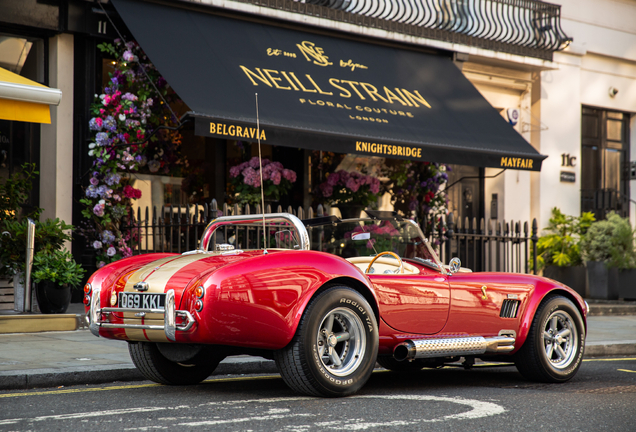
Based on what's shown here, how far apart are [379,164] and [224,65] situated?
4.72m

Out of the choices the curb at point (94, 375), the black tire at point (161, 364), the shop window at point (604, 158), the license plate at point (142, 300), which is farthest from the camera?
the shop window at point (604, 158)

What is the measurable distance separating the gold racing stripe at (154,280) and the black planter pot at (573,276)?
12450 mm

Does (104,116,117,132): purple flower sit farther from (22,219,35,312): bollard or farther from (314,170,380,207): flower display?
(314,170,380,207): flower display

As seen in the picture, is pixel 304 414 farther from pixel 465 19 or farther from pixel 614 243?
pixel 465 19

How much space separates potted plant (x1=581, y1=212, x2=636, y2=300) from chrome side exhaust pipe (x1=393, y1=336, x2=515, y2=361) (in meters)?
10.0

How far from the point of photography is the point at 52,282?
9.28 m

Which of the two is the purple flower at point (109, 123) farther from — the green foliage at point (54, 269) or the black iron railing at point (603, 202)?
the black iron railing at point (603, 202)

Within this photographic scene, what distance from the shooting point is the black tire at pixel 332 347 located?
191 inches

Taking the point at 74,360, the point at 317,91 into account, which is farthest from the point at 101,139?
the point at 74,360

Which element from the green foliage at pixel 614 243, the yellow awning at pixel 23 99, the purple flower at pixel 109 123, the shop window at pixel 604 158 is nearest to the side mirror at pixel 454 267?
the yellow awning at pixel 23 99

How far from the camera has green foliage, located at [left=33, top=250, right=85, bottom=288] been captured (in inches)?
364

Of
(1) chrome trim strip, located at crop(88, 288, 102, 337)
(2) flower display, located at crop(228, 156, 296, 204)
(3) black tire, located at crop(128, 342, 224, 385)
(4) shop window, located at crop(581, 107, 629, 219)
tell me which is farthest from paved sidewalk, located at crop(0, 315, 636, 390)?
(4) shop window, located at crop(581, 107, 629, 219)

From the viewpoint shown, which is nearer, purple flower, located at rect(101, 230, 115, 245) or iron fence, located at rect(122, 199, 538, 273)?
iron fence, located at rect(122, 199, 538, 273)

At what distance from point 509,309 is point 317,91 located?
6.33 meters
